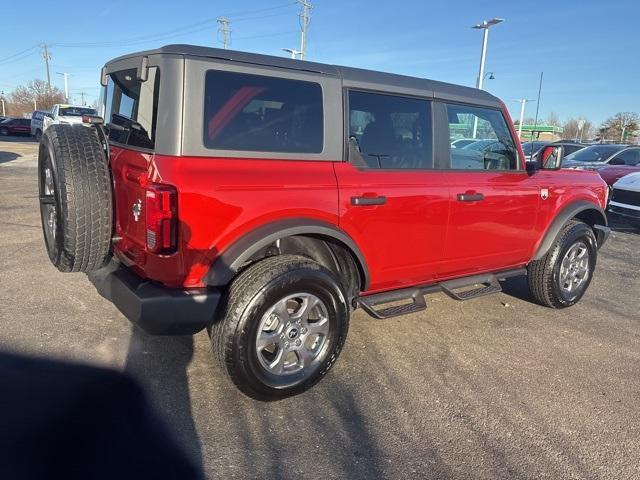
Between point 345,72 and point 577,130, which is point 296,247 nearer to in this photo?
point 345,72

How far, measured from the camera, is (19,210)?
825 centimetres

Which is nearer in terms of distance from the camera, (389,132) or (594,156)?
(389,132)

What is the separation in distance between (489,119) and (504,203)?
0.74m

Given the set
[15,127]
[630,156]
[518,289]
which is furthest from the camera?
[15,127]

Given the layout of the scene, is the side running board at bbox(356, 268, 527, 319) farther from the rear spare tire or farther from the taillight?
the rear spare tire

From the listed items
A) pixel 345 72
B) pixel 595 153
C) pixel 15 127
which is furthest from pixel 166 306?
pixel 15 127

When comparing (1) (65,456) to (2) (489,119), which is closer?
(1) (65,456)

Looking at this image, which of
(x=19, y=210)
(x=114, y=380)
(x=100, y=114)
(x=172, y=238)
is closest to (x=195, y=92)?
(x=172, y=238)

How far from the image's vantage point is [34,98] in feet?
254

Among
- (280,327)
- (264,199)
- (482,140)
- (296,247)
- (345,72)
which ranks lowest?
(280,327)

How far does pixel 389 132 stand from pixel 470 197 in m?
0.83

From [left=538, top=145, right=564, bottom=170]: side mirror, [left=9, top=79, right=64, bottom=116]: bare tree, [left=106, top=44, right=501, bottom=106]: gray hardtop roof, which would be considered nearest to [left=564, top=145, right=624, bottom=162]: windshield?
[left=538, top=145, right=564, bottom=170]: side mirror

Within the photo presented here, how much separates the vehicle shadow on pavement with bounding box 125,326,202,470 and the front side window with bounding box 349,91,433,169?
181 cm

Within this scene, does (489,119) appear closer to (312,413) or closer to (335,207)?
(335,207)
